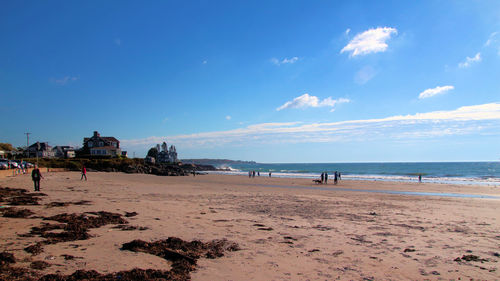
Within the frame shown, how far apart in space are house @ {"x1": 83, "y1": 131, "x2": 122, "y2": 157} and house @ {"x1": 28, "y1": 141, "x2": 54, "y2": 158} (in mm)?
19324

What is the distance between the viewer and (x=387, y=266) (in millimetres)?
5918

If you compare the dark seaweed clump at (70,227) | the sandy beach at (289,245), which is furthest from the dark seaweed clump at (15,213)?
the dark seaweed clump at (70,227)

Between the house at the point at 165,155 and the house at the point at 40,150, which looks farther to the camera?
the house at the point at 165,155

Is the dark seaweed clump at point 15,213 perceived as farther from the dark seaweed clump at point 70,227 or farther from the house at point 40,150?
the house at point 40,150

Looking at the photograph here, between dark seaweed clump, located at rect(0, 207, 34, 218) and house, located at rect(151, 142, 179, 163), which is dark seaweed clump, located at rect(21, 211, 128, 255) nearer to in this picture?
dark seaweed clump, located at rect(0, 207, 34, 218)

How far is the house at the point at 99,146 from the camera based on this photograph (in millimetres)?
79500

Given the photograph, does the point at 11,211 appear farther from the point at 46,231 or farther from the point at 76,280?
the point at 76,280

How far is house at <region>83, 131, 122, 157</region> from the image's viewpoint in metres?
79.5

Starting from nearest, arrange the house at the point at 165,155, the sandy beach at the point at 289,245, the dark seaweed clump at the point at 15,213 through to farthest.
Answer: the sandy beach at the point at 289,245 < the dark seaweed clump at the point at 15,213 < the house at the point at 165,155

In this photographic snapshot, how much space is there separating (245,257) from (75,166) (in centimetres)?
6219

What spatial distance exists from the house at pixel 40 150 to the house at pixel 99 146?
19.3 metres

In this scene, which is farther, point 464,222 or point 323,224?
point 464,222

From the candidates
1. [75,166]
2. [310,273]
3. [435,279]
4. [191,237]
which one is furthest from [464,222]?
[75,166]

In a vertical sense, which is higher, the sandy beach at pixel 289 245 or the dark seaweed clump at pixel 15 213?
the dark seaweed clump at pixel 15 213
